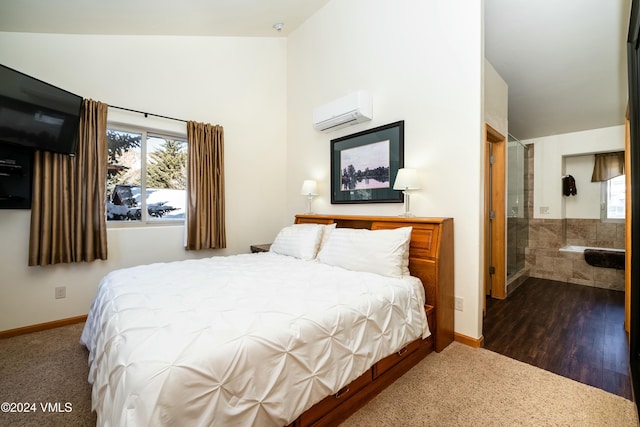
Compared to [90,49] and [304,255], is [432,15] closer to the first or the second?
[304,255]

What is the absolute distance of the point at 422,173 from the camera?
2.51 metres

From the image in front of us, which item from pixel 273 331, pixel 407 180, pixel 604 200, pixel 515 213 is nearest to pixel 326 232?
pixel 407 180

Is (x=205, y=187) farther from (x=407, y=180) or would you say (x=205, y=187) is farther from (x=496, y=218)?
(x=496, y=218)

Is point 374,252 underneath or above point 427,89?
underneath

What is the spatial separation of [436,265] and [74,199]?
3300 mm

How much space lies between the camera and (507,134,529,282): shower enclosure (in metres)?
A: 3.76

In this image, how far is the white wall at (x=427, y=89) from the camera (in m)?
2.19

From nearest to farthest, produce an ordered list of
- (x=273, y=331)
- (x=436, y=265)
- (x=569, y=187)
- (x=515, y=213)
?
1. (x=273, y=331)
2. (x=436, y=265)
3. (x=515, y=213)
4. (x=569, y=187)

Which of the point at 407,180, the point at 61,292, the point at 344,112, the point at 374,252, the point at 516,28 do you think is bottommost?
the point at 61,292

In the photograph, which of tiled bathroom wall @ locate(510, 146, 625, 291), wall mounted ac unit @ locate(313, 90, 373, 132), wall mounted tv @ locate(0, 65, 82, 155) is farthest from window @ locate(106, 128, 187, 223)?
tiled bathroom wall @ locate(510, 146, 625, 291)

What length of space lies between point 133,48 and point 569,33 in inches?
174

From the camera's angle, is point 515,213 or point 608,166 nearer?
point 515,213

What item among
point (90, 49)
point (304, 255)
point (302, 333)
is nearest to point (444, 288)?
point (304, 255)

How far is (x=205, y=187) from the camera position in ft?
10.9
